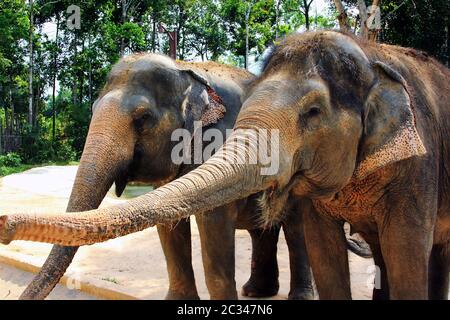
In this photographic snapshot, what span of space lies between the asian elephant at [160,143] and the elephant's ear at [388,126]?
1.09 meters

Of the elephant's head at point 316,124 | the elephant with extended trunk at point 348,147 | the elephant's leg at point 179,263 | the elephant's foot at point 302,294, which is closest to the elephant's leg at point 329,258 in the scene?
the elephant with extended trunk at point 348,147

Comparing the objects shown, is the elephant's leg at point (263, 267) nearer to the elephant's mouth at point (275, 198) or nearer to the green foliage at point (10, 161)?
the elephant's mouth at point (275, 198)

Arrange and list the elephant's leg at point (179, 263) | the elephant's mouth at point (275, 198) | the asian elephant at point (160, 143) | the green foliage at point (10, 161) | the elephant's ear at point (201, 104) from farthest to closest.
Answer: the green foliage at point (10, 161), the elephant's leg at point (179, 263), the elephant's ear at point (201, 104), the asian elephant at point (160, 143), the elephant's mouth at point (275, 198)

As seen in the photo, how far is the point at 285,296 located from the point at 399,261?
2806 mm

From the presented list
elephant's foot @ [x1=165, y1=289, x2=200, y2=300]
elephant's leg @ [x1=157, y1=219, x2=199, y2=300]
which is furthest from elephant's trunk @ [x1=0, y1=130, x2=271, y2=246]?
elephant's foot @ [x1=165, y1=289, x2=200, y2=300]

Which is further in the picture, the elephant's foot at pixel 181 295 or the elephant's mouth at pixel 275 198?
the elephant's foot at pixel 181 295

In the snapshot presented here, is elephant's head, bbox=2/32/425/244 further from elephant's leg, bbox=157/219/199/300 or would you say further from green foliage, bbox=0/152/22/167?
green foliage, bbox=0/152/22/167

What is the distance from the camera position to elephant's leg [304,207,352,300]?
350cm

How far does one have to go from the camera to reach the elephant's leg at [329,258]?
3504 millimetres

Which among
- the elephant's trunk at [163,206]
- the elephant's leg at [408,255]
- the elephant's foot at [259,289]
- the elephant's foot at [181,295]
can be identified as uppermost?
the elephant's trunk at [163,206]

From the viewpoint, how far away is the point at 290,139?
2648mm
